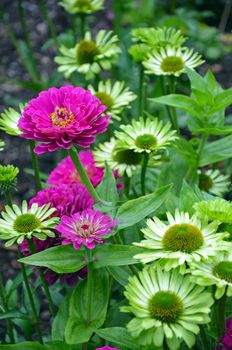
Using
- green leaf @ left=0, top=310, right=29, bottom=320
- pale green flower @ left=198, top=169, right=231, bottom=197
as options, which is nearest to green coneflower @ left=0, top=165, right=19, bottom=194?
green leaf @ left=0, top=310, right=29, bottom=320

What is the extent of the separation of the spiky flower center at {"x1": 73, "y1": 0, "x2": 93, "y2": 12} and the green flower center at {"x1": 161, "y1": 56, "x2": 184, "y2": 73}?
0.57 meters

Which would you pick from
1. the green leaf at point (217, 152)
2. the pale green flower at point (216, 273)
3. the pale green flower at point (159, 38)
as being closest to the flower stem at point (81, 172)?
the pale green flower at point (216, 273)

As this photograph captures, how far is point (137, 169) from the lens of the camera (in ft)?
5.51

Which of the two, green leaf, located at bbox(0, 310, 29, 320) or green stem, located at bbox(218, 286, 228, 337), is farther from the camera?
green leaf, located at bbox(0, 310, 29, 320)

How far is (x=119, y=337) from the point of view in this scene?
3.86 feet

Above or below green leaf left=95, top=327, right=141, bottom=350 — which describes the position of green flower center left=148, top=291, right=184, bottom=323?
above

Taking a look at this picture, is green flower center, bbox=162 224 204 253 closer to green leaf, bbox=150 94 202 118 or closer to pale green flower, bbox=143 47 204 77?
green leaf, bbox=150 94 202 118

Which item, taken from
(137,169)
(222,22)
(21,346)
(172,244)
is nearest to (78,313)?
(21,346)

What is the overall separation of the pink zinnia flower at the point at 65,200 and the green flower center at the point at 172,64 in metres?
0.46

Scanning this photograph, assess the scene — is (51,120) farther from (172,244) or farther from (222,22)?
(222,22)

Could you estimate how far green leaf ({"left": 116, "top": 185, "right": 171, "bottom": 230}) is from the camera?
1248mm

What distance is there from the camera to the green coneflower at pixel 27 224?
4.07 feet

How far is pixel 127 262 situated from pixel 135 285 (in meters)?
0.13

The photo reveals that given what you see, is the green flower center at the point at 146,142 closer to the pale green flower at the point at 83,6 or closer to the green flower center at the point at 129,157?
the green flower center at the point at 129,157
